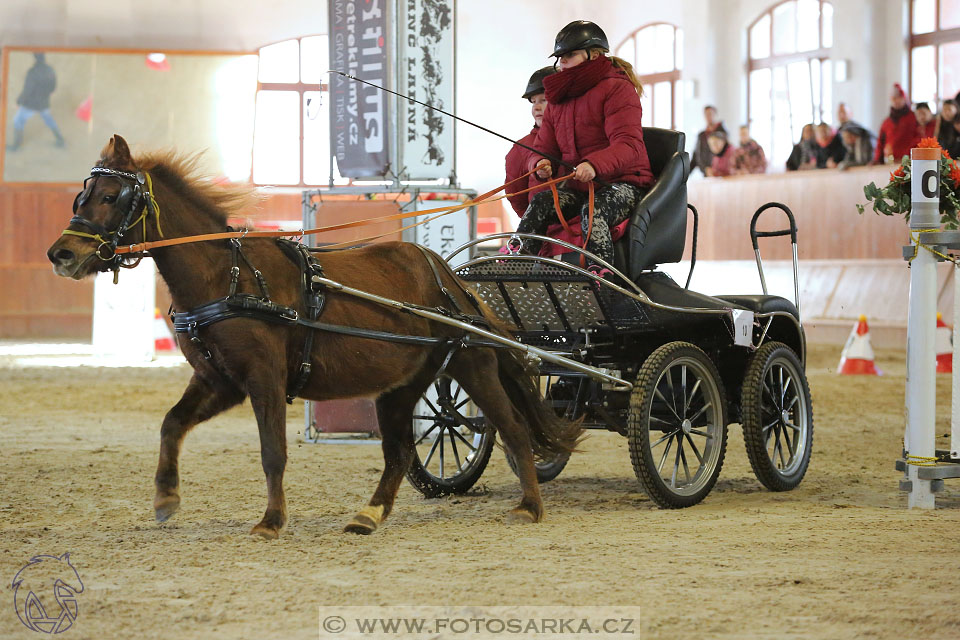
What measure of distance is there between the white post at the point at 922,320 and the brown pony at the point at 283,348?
1536 mm

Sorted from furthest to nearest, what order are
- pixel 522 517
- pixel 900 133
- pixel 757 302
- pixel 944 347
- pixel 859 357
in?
pixel 900 133 < pixel 859 357 < pixel 944 347 < pixel 757 302 < pixel 522 517

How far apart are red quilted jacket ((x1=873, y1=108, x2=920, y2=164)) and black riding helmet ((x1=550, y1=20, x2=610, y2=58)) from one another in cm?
1054

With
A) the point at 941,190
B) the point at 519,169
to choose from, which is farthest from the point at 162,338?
the point at 941,190

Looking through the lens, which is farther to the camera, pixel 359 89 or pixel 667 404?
pixel 359 89

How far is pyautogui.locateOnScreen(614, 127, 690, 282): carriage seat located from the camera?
5.19 m

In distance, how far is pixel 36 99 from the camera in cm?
1942

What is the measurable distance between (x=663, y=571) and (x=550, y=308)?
183cm

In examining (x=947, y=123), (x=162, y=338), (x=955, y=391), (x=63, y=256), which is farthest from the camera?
(x=162, y=338)

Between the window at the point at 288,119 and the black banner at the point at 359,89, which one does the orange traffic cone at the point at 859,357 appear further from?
the window at the point at 288,119

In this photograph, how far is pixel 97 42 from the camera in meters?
20.2

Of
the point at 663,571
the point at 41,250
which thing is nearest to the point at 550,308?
the point at 663,571

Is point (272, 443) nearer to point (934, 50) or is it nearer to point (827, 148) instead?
point (827, 148)

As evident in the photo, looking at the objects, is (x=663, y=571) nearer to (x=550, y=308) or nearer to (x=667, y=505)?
(x=667, y=505)

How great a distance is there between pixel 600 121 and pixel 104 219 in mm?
2416
